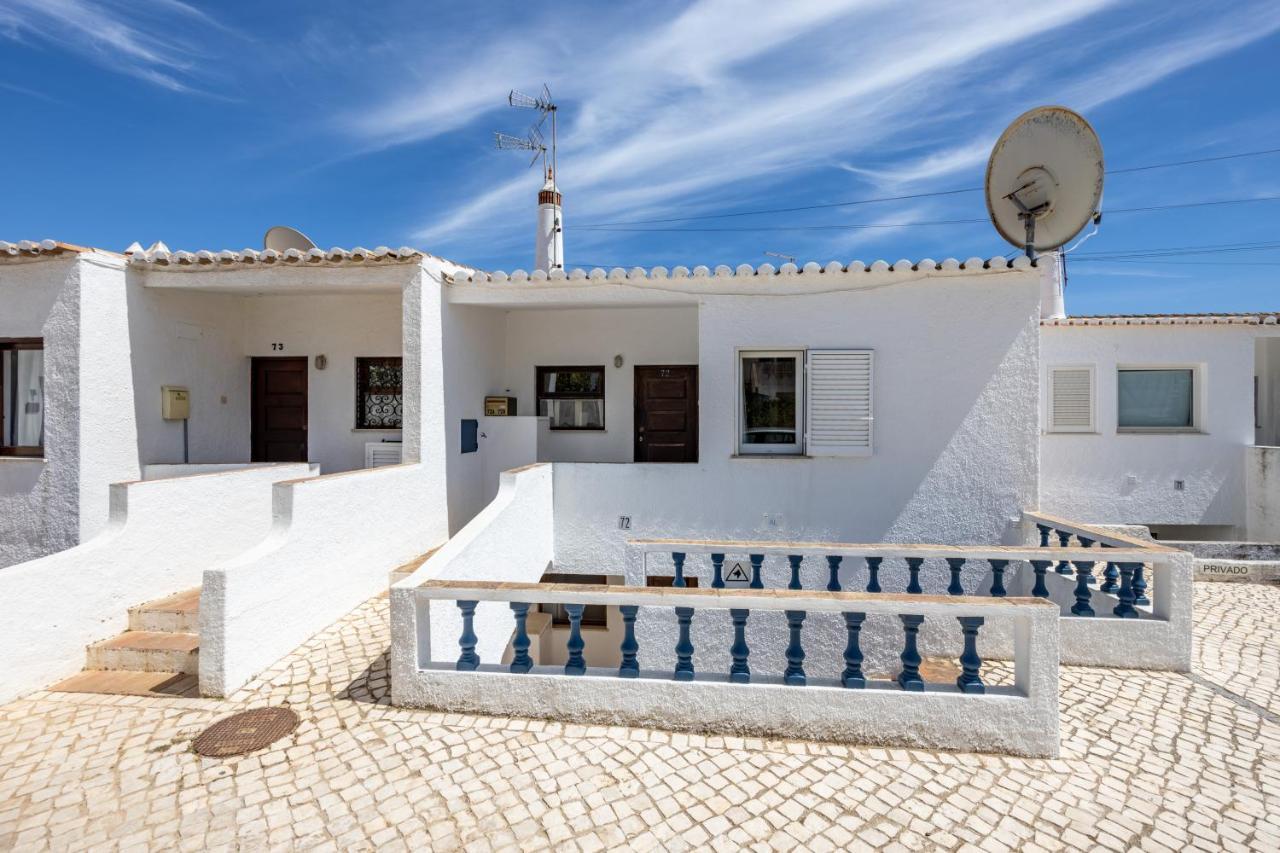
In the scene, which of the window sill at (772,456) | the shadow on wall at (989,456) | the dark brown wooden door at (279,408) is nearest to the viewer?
the shadow on wall at (989,456)

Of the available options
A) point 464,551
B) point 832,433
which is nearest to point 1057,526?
point 832,433

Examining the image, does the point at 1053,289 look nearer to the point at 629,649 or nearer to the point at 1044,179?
the point at 1044,179

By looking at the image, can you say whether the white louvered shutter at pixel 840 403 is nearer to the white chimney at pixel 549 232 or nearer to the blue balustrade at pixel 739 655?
the blue balustrade at pixel 739 655

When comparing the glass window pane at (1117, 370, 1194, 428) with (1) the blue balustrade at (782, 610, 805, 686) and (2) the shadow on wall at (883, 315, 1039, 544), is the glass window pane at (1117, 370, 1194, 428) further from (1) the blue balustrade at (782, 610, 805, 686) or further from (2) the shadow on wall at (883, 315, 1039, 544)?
(1) the blue balustrade at (782, 610, 805, 686)

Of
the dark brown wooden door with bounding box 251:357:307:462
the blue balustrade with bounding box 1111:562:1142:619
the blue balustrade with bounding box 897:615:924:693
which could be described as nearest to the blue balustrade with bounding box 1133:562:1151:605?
the blue balustrade with bounding box 1111:562:1142:619

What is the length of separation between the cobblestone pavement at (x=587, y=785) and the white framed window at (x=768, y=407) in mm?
4372

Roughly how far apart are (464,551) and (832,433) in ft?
16.4

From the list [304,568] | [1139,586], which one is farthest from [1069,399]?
[304,568]

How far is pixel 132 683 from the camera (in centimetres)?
483

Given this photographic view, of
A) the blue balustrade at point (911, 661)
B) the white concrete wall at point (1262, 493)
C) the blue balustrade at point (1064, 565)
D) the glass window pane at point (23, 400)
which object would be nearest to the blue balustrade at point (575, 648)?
the blue balustrade at point (911, 661)

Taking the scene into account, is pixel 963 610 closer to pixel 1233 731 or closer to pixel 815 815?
pixel 815 815

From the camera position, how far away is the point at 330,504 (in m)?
5.65

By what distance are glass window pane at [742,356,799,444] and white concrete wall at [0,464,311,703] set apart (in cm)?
638

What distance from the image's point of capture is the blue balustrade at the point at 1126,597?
5.45 meters
